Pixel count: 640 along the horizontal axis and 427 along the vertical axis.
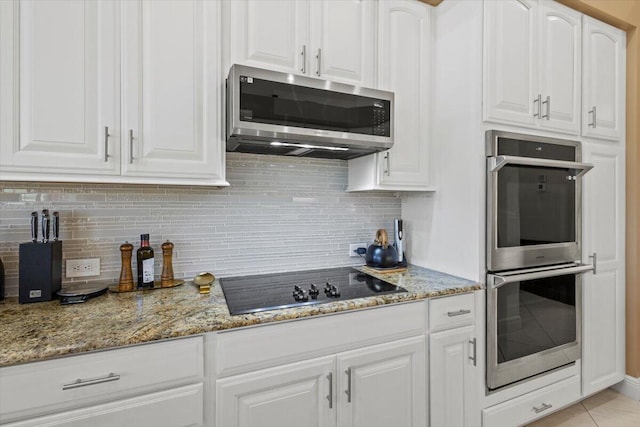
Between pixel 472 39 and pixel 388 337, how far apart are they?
156cm

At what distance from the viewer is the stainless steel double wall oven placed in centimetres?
170

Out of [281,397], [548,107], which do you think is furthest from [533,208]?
[281,397]

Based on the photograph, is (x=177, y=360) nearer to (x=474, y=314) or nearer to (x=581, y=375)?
(x=474, y=314)

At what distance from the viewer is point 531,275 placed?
1747mm

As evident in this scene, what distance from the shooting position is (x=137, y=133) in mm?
1323

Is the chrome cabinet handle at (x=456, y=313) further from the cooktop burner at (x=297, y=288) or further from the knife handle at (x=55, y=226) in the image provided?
the knife handle at (x=55, y=226)

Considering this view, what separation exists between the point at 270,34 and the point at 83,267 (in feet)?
4.54

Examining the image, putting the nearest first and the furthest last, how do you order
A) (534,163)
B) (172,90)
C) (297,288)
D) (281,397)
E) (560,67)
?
(281,397) → (172,90) → (297,288) → (534,163) → (560,67)

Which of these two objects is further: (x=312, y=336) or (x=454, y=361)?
(x=454, y=361)

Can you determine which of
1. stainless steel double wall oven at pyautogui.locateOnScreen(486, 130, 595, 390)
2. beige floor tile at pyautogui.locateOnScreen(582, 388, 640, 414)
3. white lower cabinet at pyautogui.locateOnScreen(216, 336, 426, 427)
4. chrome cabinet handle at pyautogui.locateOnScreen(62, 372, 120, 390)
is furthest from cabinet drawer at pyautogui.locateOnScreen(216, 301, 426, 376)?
beige floor tile at pyautogui.locateOnScreen(582, 388, 640, 414)

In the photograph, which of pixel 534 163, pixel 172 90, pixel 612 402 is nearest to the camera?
pixel 172 90

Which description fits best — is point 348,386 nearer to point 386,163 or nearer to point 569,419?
point 386,163

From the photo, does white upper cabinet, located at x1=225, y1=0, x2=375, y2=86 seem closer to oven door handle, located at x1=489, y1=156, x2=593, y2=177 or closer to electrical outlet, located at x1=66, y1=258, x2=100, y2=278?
oven door handle, located at x1=489, y1=156, x2=593, y2=177

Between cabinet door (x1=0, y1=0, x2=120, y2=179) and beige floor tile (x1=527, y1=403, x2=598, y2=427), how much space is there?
2739 millimetres
